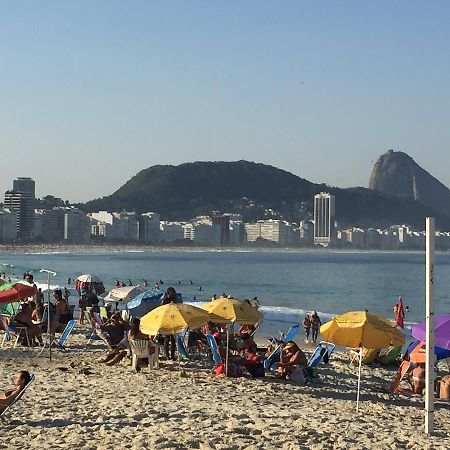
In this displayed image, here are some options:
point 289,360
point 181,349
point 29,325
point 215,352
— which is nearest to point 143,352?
point 181,349

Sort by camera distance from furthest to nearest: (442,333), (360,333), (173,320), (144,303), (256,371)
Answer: (144,303), (256,371), (173,320), (442,333), (360,333)

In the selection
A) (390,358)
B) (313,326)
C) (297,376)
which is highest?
(297,376)

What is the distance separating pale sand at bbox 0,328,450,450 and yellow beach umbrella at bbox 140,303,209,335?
71 centimetres

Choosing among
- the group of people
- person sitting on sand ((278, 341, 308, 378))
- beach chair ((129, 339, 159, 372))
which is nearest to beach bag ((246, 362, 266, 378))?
person sitting on sand ((278, 341, 308, 378))

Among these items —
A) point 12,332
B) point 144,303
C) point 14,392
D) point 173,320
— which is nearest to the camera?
point 14,392

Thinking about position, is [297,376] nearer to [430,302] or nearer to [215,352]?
[215,352]

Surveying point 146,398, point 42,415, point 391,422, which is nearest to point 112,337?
point 146,398

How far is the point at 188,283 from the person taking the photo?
62781mm

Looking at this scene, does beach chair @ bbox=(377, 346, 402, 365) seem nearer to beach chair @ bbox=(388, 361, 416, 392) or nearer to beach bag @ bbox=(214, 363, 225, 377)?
beach chair @ bbox=(388, 361, 416, 392)

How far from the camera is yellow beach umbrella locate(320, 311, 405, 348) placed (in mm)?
9047

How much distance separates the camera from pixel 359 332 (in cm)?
904

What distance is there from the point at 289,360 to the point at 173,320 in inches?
71.1

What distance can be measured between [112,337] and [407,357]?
5.02 metres

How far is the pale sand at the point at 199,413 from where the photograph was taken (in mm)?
6953
